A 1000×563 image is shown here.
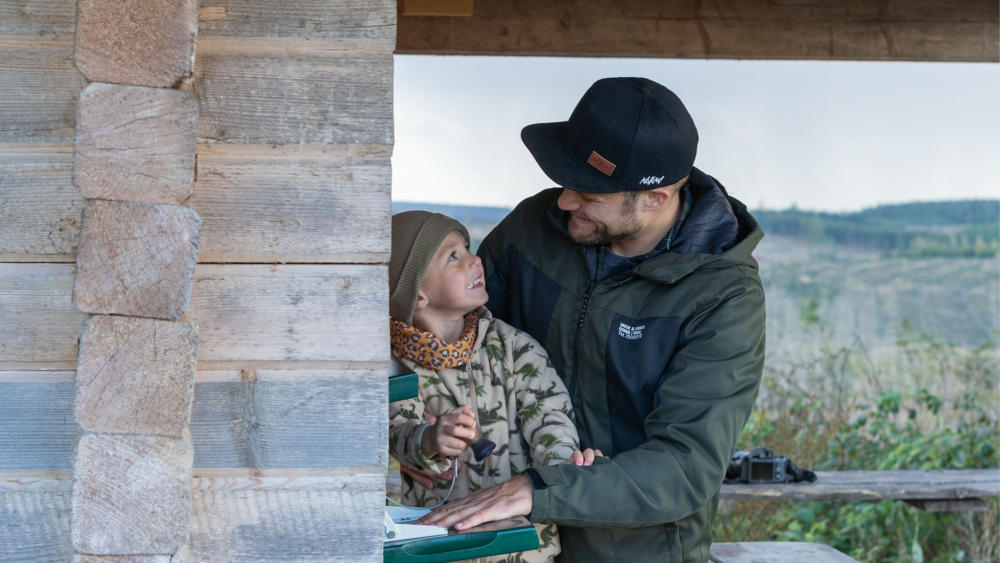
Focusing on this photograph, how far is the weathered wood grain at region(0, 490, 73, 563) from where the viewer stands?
4.87ft

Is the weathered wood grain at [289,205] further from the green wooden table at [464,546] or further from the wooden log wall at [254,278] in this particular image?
the green wooden table at [464,546]

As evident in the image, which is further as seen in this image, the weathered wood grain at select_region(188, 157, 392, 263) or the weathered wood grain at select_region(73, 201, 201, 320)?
the weathered wood grain at select_region(188, 157, 392, 263)

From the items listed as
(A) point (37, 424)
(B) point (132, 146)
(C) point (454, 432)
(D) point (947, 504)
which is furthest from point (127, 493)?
(D) point (947, 504)

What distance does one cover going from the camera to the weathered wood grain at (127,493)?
1.23 metres

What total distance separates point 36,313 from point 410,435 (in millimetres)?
861

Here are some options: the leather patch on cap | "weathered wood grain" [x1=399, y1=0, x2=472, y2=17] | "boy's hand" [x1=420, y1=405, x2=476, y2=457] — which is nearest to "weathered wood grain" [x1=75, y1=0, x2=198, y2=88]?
"boy's hand" [x1=420, y1=405, x2=476, y2=457]

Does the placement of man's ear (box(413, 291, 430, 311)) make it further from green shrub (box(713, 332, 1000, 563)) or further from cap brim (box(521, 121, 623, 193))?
green shrub (box(713, 332, 1000, 563))

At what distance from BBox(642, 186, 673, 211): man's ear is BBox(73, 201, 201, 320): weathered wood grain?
1.32 m

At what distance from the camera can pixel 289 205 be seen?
146 cm

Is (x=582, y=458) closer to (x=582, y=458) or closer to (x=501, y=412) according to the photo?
(x=582, y=458)

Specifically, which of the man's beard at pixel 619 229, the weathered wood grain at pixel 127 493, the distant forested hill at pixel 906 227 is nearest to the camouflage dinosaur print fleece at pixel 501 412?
the man's beard at pixel 619 229

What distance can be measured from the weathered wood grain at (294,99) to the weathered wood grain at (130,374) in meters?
0.40

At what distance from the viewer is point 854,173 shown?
6508 mm

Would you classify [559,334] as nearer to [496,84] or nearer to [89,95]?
[89,95]
